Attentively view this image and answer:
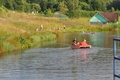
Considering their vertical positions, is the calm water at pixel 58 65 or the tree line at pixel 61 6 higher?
the tree line at pixel 61 6

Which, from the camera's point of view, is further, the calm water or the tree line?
the tree line

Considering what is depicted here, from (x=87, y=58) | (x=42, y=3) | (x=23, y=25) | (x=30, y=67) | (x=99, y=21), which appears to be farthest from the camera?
(x=42, y=3)

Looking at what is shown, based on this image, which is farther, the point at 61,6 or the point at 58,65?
the point at 61,6

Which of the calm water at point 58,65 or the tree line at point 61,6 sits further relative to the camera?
the tree line at point 61,6

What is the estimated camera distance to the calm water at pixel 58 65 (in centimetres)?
2109

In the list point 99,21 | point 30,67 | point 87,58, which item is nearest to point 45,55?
point 87,58

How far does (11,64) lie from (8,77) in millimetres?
4830

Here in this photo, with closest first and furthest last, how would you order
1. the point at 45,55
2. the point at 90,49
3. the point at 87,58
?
the point at 87,58, the point at 45,55, the point at 90,49

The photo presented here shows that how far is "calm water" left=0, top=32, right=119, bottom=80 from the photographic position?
2109cm

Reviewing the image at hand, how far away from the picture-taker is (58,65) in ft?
82.4

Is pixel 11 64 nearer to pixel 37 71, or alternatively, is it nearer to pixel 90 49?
pixel 37 71

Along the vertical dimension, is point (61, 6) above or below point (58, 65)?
above

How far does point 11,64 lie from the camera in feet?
84.4

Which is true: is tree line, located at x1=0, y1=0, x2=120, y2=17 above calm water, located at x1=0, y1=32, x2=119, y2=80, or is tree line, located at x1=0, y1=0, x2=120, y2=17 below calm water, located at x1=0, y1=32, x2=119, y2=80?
above
